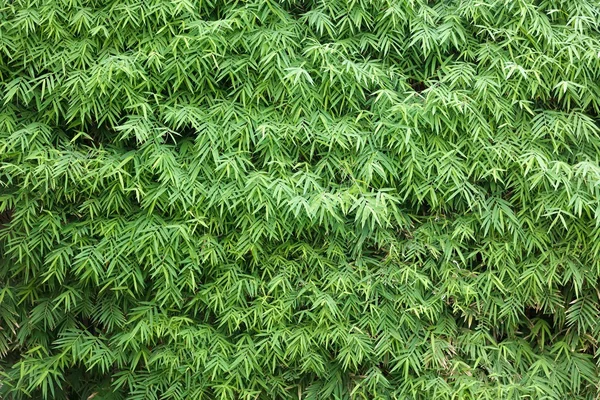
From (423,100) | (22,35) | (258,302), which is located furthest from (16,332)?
(423,100)

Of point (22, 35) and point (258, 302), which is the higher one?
point (22, 35)

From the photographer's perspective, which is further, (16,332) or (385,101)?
(16,332)

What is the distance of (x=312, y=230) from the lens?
2568 millimetres

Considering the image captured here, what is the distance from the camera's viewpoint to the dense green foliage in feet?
8.18

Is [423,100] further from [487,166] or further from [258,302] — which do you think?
[258,302]

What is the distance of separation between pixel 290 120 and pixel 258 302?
749 mm

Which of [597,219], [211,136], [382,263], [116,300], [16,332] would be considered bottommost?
[16,332]

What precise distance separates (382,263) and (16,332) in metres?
1.61

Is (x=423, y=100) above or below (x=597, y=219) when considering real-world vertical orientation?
above

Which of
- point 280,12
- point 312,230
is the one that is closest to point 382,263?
point 312,230

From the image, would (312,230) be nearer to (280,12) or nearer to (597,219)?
(280,12)

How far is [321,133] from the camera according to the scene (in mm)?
2506

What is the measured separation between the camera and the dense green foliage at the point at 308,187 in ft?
8.18

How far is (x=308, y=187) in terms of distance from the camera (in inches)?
98.7
